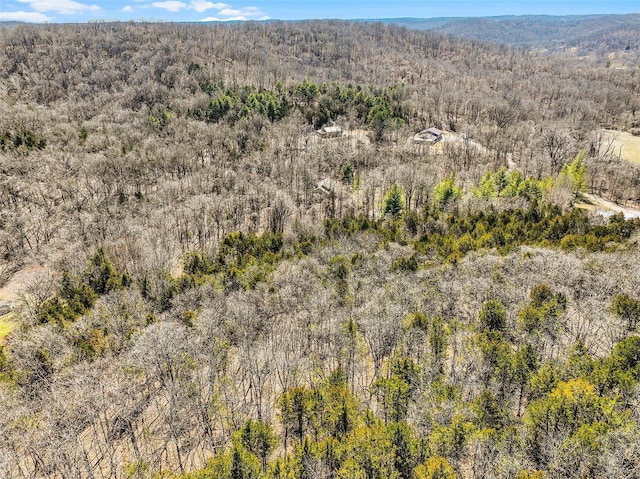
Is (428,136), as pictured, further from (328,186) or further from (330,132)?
(328,186)

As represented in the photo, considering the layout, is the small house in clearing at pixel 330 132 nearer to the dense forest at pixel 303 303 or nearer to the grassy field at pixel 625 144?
the dense forest at pixel 303 303

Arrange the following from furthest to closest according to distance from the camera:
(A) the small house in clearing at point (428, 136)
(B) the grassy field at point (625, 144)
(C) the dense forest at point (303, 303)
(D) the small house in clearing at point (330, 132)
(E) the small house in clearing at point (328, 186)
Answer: (D) the small house in clearing at point (330, 132)
(A) the small house in clearing at point (428, 136)
(B) the grassy field at point (625, 144)
(E) the small house in clearing at point (328, 186)
(C) the dense forest at point (303, 303)

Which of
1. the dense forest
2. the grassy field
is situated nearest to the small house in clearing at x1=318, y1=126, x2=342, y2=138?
the dense forest

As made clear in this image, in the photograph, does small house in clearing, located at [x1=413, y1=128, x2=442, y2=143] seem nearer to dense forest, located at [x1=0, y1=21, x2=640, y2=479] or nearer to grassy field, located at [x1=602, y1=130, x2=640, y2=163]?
dense forest, located at [x1=0, y1=21, x2=640, y2=479]

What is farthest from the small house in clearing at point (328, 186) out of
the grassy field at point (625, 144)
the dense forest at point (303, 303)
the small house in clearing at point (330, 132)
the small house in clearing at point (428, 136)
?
the grassy field at point (625, 144)

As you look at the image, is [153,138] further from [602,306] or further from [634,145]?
[634,145]
